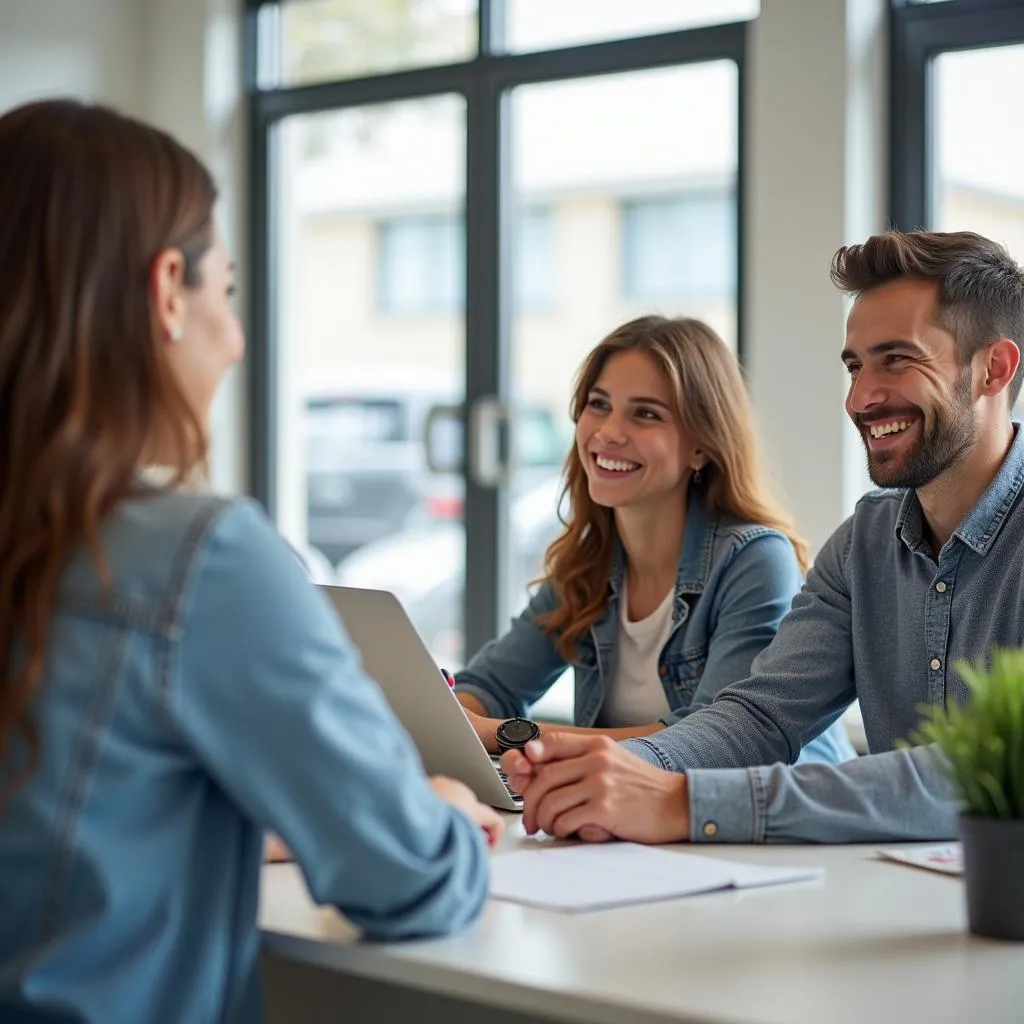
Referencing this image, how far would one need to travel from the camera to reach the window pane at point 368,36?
443 cm

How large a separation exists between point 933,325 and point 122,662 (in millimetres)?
1394

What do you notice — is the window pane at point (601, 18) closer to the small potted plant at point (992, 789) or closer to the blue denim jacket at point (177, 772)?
the small potted plant at point (992, 789)

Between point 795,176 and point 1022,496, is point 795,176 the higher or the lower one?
the higher one

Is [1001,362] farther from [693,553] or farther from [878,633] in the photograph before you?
[693,553]

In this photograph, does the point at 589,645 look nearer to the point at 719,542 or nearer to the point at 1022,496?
the point at 719,542

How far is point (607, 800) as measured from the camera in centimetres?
160

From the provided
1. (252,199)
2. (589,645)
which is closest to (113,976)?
(589,645)

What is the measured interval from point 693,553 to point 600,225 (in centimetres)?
240

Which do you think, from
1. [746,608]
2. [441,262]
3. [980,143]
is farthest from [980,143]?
[441,262]

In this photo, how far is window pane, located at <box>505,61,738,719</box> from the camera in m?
4.12

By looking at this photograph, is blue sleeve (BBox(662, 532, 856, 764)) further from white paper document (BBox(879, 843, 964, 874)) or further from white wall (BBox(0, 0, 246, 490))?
white wall (BBox(0, 0, 246, 490))

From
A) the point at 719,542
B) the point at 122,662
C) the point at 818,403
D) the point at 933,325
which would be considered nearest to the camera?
the point at 122,662

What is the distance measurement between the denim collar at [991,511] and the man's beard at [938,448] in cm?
6

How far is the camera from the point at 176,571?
1.10 m
